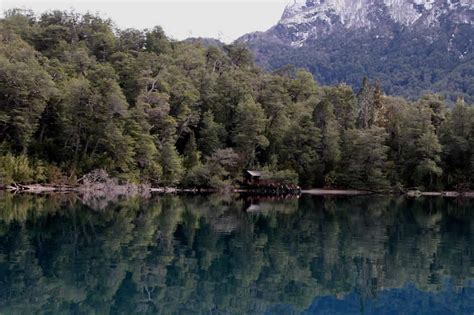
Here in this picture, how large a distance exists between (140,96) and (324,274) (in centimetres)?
4540

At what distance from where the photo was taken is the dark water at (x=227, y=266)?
12516mm

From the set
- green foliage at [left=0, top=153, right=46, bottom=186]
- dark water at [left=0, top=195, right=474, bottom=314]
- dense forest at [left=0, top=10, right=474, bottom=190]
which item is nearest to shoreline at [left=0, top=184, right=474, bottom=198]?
green foliage at [left=0, top=153, right=46, bottom=186]

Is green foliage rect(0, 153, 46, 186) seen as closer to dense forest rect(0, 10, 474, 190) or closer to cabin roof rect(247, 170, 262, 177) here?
dense forest rect(0, 10, 474, 190)

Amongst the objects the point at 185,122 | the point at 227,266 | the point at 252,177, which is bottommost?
the point at 227,266

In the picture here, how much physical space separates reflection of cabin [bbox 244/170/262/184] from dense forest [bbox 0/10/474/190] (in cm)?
102

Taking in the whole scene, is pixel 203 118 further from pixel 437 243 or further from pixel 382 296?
pixel 382 296

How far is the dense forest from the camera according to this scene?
50.4m

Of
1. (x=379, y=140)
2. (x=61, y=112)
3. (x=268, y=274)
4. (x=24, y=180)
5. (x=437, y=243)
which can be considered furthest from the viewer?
(x=379, y=140)

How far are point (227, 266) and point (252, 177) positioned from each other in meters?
44.0

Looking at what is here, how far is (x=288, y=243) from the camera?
70.3 feet

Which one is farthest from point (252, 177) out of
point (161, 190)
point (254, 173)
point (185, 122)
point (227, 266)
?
point (227, 266)

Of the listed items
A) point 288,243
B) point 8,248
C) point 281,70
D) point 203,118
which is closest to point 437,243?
point 288,243

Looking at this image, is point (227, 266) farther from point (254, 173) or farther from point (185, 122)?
point (185, 122)

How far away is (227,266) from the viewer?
1662cm
